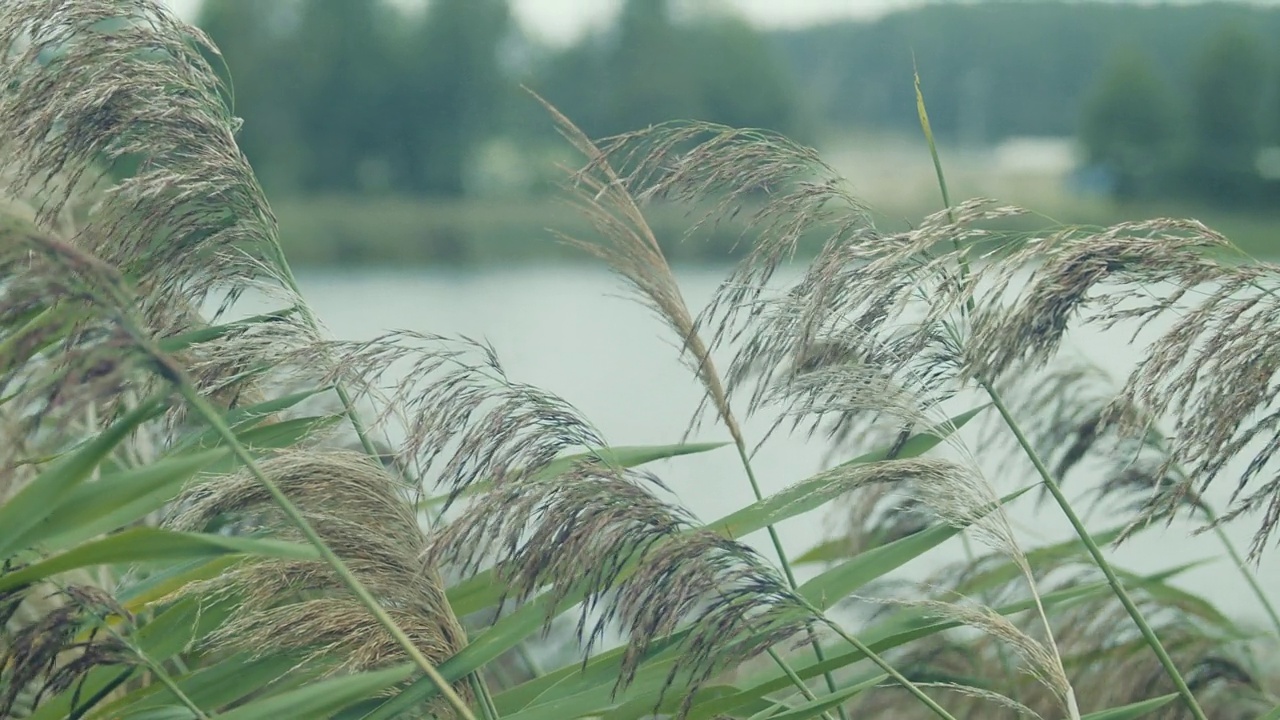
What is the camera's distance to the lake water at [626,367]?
6652 millimetres

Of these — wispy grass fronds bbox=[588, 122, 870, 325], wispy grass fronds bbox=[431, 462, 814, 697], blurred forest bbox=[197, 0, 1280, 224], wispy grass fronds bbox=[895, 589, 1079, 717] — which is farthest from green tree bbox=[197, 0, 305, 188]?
wispy grass fronds bbox=[895, 589, 1079, 717]

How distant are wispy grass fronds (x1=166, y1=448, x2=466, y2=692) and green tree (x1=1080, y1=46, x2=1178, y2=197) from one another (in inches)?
752

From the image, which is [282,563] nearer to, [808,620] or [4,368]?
[4,368]

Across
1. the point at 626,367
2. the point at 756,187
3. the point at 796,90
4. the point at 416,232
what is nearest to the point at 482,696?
the point at 756,187

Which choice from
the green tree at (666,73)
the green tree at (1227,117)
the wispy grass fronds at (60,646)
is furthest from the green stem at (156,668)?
the green tree at (1227,117)

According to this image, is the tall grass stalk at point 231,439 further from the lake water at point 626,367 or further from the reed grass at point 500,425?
the lake water at point 626,367

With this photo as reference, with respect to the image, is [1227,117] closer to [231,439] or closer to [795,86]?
[795,86]

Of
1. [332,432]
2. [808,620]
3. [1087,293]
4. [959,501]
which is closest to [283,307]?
[332,432]

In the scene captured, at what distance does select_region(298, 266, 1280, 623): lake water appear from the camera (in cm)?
665

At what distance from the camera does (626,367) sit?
→ 13094 millimetres

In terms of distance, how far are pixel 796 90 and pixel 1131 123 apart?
588 cm

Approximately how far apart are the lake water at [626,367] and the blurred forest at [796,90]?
6.57 ft

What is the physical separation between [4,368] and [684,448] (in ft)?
3.19

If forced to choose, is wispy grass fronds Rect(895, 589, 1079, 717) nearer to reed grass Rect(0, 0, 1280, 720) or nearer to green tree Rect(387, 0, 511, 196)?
reed grass Rect(0, 0, 1280, 720)
